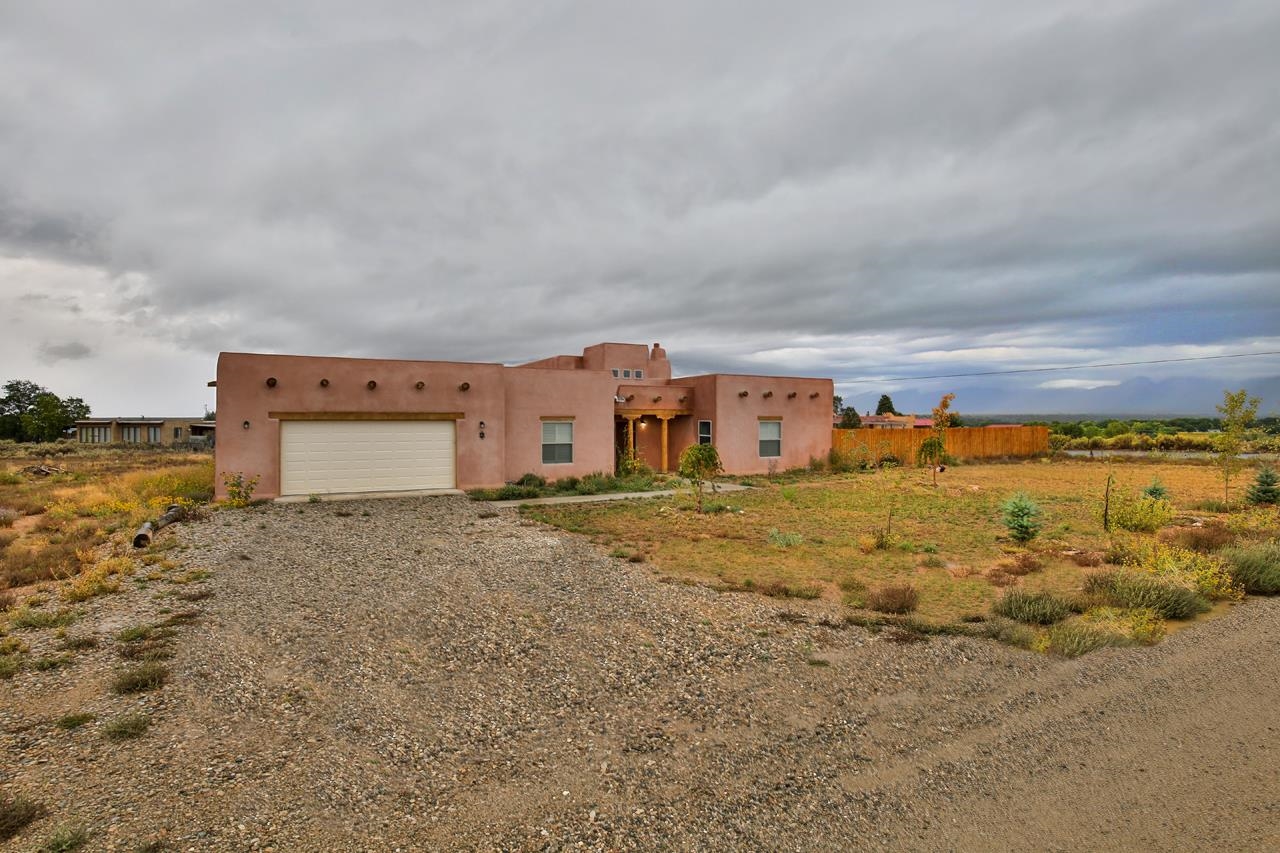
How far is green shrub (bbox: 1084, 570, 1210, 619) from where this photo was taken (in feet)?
25.0

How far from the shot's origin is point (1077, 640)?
664cm

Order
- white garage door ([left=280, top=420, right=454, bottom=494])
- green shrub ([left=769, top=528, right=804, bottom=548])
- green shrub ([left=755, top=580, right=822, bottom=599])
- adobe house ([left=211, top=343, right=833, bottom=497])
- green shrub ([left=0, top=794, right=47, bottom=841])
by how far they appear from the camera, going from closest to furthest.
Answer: green shrub ([left=0, top=794, right=47, bottom=841]) < green shrub ([left=755, top=580, right=822, bottom=599]) < green shrub ([left=769, top=528, right=804, bottom=548]) < adobe house ([left=211, top=343, right=833, bottom=497]) < white garage door ([left=280, top=420, right=454, bottom=494])

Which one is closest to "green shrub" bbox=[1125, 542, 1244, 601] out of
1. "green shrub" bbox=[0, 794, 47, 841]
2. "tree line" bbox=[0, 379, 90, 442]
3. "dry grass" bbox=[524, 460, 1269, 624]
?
"dry grass" bbox=[524, 460, 1269, 624]

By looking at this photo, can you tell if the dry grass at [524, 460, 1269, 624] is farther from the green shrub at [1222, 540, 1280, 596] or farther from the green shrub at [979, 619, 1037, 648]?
the green shrub at [1222, 540, 1280, 596]

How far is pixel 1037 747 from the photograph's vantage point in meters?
4.71

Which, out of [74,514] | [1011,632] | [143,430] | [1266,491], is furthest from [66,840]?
[143,430]

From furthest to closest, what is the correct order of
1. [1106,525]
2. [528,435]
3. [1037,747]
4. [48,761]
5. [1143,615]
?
[528,435]
[1106,525]
[1143,615]
[1037,747]
[48,761]

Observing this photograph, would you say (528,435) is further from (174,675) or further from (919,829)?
(919,829)

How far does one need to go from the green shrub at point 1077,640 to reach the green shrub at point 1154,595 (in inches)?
45.3

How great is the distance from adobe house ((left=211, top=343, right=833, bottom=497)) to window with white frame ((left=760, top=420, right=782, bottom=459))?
208 mm

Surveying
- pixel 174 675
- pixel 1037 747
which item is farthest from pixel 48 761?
pixel 1037 747

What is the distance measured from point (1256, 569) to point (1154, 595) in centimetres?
252

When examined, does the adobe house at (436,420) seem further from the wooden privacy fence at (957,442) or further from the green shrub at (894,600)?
the green shrub at (894,600)

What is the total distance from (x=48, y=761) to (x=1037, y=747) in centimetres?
693
